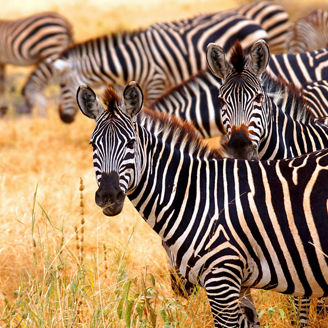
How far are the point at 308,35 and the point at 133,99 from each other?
34.6 feet

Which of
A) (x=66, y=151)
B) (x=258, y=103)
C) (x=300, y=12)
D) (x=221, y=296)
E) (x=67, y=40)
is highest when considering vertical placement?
(x=300, y=12)

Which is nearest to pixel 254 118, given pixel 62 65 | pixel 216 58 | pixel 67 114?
pixel 216 58

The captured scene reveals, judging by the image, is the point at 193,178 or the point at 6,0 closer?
the point at 193,178

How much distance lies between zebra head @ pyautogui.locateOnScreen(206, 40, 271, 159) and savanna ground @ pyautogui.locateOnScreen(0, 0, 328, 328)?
127 cm

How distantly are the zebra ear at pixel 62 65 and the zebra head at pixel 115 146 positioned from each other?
6.33 metres

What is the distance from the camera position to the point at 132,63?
10828 millimetres

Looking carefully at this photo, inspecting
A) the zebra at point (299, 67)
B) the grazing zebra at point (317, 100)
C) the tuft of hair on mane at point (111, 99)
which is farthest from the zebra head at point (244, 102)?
the zebra at point (299, 67)

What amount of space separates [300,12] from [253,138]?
793 inches

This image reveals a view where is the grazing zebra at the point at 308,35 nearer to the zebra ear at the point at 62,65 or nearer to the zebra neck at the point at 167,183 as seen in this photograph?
the zebra ear at the point at 62,65

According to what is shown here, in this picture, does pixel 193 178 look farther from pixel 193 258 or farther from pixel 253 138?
pixel 253 138

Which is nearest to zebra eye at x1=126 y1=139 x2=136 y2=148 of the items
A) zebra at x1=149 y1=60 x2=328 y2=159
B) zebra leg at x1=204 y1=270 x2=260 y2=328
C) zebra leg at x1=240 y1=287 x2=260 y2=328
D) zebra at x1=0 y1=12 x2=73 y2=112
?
zebra leg at x1=204 y1=270 x2=260 y2=328

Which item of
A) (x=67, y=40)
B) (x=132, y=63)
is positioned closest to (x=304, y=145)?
(x=132, y=63)

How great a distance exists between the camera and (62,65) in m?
10.6

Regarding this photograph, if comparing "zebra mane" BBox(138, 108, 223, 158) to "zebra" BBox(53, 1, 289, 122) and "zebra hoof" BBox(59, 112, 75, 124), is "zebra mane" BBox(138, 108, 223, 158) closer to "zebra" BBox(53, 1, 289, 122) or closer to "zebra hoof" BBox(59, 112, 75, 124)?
"zebra" BBox(53, 1, 289, 122)
